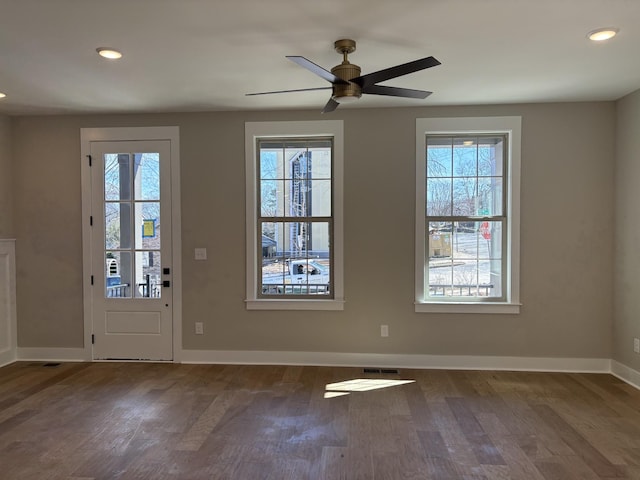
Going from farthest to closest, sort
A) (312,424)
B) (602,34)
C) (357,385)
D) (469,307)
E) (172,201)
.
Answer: (172,201) < (469,307) < (357,385) < (312,424) < (602,34)

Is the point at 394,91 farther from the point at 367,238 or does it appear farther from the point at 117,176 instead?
the point at 117,176

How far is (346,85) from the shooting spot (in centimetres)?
249

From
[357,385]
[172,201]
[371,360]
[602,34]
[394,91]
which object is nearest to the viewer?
[602,34]

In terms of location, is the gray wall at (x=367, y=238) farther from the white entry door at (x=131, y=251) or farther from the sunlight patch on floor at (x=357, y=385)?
the sunlight patch on floor at (x=357, y=385)

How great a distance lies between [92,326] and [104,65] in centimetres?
274

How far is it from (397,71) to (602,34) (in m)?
1.35

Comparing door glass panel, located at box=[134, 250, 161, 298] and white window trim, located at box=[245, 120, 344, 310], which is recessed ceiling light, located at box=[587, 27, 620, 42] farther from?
door glass panel, located at box=[134, 250, 161, 298]

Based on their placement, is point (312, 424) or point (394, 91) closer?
point (394, 91)

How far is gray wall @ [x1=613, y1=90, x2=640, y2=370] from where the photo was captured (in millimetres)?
3588

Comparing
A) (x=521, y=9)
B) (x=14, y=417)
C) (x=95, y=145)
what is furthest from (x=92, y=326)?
(x=521, y=9)

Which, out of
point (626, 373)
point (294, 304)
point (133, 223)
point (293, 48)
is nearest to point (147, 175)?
point (133, 223)

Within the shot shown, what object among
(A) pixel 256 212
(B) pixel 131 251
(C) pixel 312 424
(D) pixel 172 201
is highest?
(D) pixel 172 201

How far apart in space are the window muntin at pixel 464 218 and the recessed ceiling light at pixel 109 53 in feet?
9.38

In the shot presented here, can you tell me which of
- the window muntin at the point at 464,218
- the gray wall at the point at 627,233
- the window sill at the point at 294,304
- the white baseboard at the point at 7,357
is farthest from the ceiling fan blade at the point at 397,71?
the white baseboard at the point at 7,357
